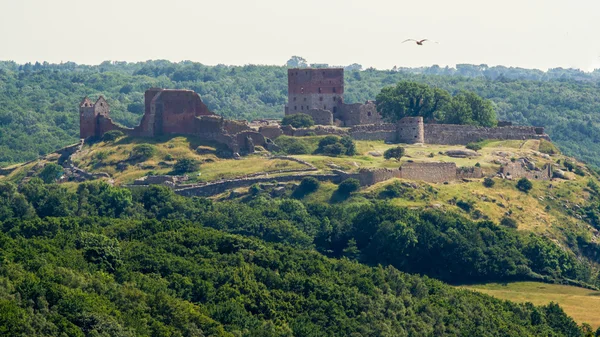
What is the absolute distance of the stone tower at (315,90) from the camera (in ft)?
469

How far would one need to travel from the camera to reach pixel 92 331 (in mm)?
A: 74312

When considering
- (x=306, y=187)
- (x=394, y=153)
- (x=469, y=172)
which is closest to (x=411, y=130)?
(x=394, y=153)

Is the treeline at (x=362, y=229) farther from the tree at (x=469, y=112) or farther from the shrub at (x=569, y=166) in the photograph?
the tree at (x=469, y=112)

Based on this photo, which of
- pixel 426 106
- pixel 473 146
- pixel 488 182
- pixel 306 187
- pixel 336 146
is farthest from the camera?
pixel 426 106

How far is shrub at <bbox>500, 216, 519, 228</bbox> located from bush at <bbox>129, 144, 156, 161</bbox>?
90.1 ft

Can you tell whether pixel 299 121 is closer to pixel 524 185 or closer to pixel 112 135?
pixel 112 135

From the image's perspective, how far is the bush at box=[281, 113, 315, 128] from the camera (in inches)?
5335

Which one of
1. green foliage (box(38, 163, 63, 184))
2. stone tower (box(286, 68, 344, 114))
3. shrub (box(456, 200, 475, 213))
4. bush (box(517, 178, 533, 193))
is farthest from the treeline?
stone tower (box(286, 68, 344, 114))

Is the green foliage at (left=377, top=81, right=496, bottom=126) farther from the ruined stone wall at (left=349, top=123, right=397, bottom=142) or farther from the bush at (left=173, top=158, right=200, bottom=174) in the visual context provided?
the bush at (left=173, top=158, right=200, bottom=174)

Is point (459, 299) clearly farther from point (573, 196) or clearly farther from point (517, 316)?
point (573, 196)

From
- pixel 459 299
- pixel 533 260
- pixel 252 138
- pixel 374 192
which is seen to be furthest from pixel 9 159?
pixel 459 299

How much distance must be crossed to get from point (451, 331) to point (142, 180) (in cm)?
3898

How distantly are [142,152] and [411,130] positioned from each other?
74.6ft

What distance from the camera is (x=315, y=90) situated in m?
143
